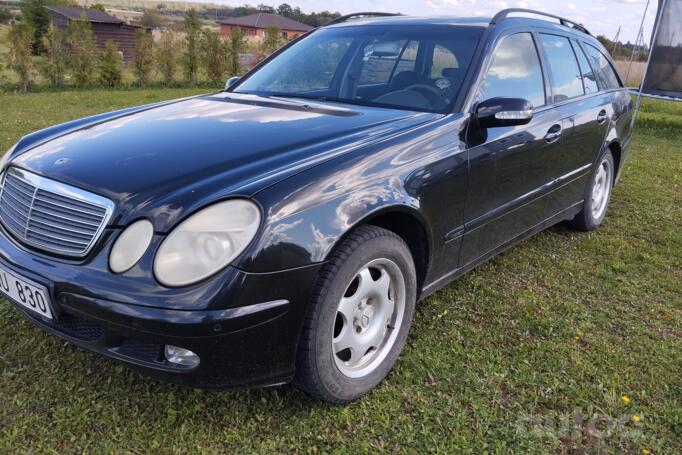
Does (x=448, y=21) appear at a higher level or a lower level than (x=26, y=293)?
higher

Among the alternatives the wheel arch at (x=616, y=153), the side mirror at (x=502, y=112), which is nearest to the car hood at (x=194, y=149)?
the side mirror at (x=502, y=112)

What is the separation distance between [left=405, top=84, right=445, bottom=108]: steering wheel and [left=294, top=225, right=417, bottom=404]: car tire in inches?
32.4

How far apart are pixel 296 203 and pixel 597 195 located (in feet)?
11.4

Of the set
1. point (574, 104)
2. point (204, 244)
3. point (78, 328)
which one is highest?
point (574, 104)

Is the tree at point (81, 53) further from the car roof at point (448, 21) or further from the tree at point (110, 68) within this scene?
the car roof at point (448, 21)

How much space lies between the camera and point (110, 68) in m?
15.7

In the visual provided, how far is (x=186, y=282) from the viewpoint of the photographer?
178 centimetres

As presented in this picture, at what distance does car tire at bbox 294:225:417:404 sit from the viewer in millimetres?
2031

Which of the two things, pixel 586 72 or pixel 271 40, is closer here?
pixel 586 72

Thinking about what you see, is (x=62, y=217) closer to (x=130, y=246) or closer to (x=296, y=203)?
(x=130, y=246)

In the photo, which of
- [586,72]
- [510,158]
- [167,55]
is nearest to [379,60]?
[510,158]

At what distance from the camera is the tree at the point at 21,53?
1412 centimetres

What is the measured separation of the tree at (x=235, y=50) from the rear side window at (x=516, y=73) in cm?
1517

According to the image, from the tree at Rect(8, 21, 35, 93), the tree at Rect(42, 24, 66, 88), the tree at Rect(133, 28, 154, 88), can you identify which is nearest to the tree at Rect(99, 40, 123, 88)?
the tree at Rect(133, 28, 154, 88)
